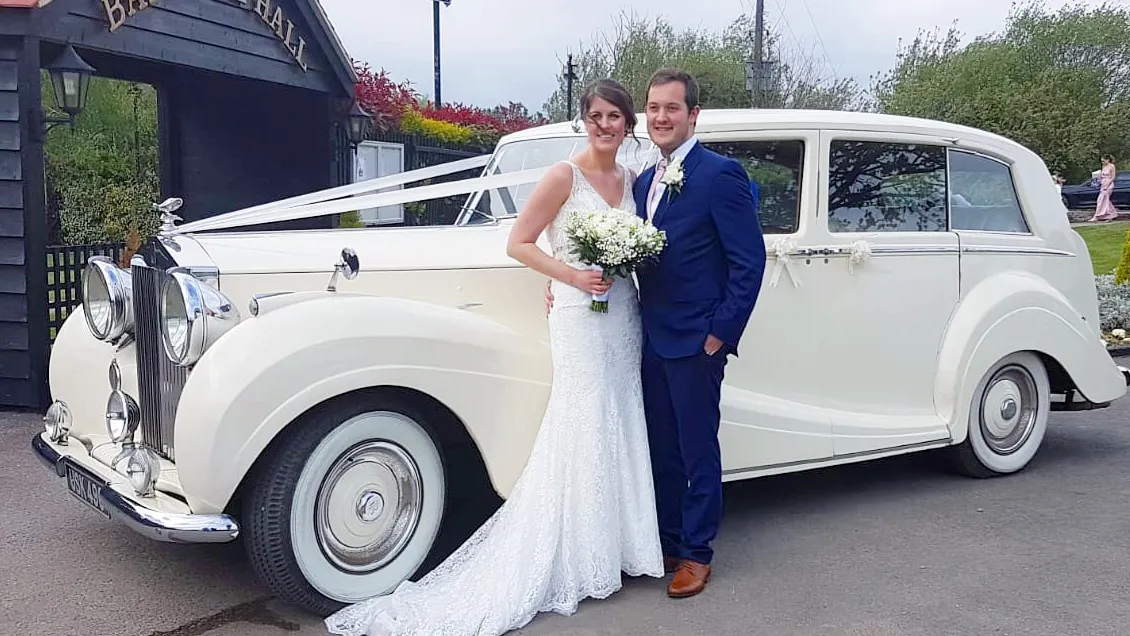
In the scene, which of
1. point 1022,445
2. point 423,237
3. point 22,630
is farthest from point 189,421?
point 1022,445

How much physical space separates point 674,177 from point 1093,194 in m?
26.8

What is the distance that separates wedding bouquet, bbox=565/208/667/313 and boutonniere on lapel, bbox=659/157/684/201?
17 cm

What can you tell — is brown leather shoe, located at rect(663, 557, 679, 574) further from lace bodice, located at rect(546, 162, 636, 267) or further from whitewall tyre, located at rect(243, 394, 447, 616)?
lace bodice, located at rect(546, 162, 636, 267)

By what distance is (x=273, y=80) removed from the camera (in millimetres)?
9859

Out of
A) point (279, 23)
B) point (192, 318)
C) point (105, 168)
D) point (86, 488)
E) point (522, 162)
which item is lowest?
point (86, 488)

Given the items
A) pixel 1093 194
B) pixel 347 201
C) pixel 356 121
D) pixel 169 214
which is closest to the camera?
pixel 169 214

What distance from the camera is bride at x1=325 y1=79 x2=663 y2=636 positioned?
3414 millimetres

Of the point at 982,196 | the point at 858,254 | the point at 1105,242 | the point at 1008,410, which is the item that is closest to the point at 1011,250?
the point at 982,196

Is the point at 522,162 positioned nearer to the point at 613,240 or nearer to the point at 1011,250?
the point at 613,240

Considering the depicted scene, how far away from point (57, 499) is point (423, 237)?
7.43ft

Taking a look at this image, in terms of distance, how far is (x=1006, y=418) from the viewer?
17.1 feet

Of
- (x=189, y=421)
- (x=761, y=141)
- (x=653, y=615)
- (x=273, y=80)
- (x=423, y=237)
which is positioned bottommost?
(x=653, y=615)

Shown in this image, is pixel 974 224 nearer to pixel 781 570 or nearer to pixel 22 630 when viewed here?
pixel 781 570

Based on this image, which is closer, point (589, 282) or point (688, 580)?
point (589, 282)
